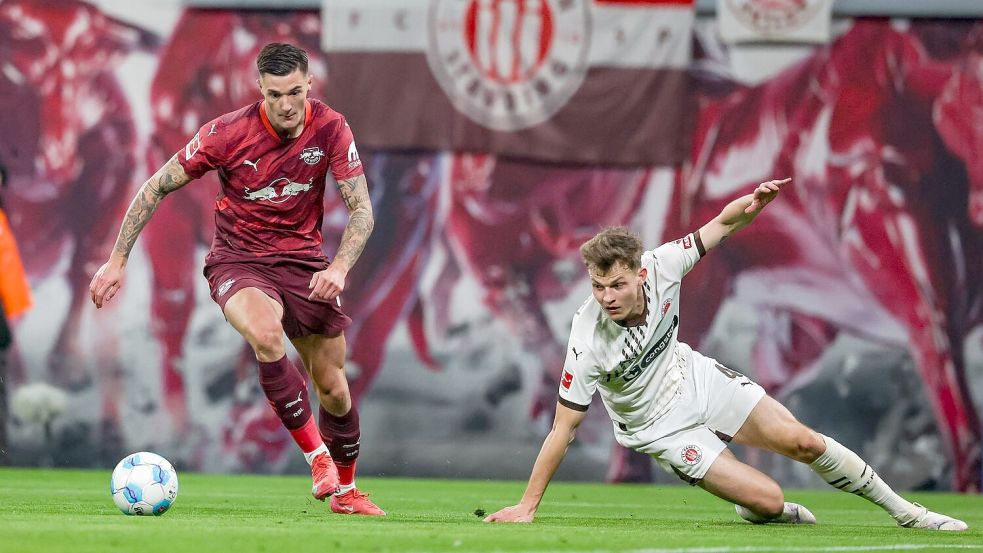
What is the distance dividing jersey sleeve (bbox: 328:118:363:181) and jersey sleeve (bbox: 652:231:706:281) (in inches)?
57.3

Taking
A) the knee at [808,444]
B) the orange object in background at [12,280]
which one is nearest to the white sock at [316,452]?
the knee at [808,444]

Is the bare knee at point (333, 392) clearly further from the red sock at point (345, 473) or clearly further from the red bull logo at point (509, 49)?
the red bull logo at point (509, 49)

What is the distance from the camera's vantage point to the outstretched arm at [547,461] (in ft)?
17.4

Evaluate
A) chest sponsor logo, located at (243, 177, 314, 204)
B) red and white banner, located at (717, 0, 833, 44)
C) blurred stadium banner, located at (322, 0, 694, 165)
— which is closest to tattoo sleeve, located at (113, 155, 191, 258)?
chest sponsor logo, located at (243, 177, 314, 204)

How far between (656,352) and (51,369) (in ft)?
23.9

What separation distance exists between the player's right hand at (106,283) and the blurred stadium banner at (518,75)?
554 cm

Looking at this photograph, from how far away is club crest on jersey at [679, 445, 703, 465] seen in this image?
18.8ft

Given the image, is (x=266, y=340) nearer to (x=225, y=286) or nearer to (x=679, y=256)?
(x=225, y=286)

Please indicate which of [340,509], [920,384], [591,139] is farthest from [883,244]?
[340,509]

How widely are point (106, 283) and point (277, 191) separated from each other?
2.96ft

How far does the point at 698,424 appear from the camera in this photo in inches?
231

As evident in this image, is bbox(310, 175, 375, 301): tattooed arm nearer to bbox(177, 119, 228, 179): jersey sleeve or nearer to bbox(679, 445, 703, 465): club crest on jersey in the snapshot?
bbox(177, 119, 228, 179): jersey sleeve

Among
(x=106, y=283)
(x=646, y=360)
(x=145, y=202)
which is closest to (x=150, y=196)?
(x=145, y=202)

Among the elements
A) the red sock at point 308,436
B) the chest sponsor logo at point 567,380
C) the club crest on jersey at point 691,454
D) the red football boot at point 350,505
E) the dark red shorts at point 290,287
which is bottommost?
the red football boot at point 350,505
